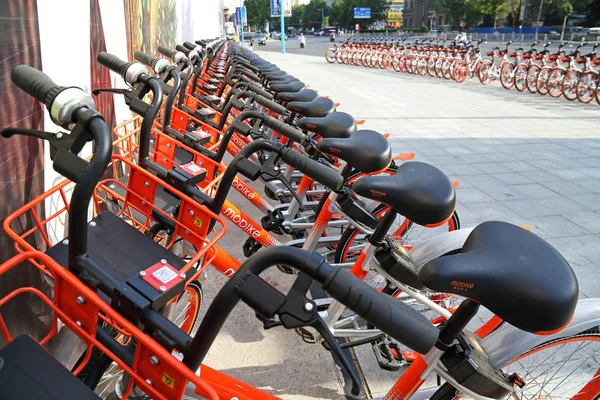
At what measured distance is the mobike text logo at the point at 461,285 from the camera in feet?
3.94

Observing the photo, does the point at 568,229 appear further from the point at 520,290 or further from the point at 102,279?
the point at 102,279

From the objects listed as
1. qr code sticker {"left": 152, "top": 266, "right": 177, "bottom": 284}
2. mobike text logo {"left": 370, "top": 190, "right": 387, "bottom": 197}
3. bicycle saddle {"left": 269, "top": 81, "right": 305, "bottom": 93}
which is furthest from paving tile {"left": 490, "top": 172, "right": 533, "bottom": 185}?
qr code sticker {"left": 152, "top": 266, "right": 177, "bottom": 284}

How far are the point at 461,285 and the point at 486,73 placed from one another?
1338 cm

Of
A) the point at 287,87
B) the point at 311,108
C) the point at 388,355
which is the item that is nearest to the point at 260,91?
the point at 311,108

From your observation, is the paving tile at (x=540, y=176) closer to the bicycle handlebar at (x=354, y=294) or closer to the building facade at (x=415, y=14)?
the bicycle handlebar at (x=354, y=294)

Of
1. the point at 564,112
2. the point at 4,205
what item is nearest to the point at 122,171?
A: the point at 4,205

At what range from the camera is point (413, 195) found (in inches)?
67.9

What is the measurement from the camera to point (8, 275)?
1839 mm

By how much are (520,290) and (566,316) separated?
0.15 metres

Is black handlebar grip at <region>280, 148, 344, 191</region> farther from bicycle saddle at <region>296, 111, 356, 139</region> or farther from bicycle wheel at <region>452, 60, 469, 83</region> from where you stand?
bicycle wheel at <region>452, 60, 469, 83</region>

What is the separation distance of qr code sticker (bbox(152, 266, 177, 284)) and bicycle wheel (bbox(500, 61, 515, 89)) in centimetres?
1236

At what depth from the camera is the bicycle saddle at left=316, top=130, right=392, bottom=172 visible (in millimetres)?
2170

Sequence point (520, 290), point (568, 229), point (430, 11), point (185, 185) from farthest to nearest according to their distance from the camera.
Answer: point (430, 11) → point (568, 229) → point (185, 185) → point (520, 290)

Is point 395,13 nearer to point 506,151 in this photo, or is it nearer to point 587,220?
point 506,151
